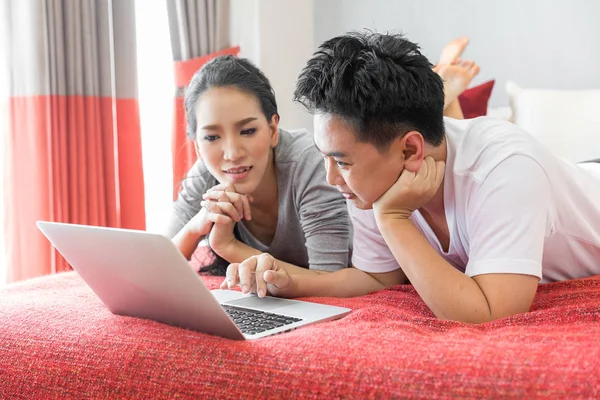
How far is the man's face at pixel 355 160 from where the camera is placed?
129 centimetres

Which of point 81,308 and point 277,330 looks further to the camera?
point 81,308

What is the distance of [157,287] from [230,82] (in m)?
0.80

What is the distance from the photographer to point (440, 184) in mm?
1371

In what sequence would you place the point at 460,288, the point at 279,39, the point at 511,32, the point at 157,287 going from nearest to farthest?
1. the point at 157,287
2. the point at 460,288
3. the point at 511,32
4. the point at 279,39

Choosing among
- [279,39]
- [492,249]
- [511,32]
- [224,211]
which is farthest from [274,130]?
[279,39]

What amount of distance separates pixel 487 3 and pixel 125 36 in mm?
1489

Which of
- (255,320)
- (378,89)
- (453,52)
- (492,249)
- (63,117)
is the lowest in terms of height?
(255,320)

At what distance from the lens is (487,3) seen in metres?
2.91

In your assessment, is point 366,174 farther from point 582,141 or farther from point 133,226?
point 133,226

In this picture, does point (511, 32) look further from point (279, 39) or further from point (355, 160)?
point (355, 160)

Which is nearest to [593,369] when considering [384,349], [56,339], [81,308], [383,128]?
[384,349]

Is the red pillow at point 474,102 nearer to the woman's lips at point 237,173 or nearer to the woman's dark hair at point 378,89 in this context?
the woman's lips at point 237,173

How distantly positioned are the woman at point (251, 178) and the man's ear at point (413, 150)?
45 cm

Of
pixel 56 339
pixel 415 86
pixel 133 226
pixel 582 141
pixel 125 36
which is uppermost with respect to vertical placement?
pixel 125 36
